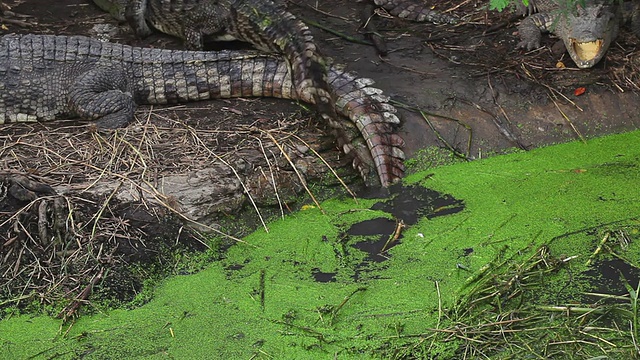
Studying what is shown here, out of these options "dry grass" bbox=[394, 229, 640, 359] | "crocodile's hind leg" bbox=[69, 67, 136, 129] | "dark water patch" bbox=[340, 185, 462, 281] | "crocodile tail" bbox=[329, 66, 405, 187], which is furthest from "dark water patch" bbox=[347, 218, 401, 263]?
"crocodile's hind leg" bbox=[69, 67, 136, 129]

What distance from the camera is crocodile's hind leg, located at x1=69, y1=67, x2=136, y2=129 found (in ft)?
17.6

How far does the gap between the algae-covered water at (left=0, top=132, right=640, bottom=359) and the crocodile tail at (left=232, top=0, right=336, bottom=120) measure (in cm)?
86

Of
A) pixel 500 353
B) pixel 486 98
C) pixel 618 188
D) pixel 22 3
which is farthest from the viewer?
pixel 22 3

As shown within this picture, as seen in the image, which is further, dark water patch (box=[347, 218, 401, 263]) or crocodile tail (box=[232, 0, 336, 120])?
crocodile tail (box=[232, 0, 336, 120])

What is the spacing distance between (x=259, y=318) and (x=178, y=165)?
1.36 m

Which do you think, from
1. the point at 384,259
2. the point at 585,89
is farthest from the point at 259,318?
the point at 585,89

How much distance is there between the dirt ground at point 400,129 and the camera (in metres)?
4.54

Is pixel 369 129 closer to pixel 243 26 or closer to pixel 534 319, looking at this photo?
pixel 243 26

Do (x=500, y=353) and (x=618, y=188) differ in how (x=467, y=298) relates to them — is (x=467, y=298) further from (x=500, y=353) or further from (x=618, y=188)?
(x=618, y=188)

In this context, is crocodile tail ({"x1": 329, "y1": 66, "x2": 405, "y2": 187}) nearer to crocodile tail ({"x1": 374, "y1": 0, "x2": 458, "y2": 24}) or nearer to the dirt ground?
the dirt ground

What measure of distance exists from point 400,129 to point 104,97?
1.91 m

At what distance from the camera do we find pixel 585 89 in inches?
218

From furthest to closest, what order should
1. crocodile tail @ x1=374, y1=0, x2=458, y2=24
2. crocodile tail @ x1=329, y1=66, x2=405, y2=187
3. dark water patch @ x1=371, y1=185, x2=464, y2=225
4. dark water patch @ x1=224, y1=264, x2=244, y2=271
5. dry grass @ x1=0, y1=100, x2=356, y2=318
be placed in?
crocodile tail @ x1=374, y1=0, x2=458, y2=24, crocodile tail @ x1=329, y1=66, x2=405, y2=187, dark water patch @ x1=371, y1=185, x2=464, y2=225, dark water patch @ x1=224, y1=264, x2=244, y2=271, dry grass @ x1=0, y1=100, x2=356, y2=318

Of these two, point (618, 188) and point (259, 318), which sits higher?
point (618, 188)
